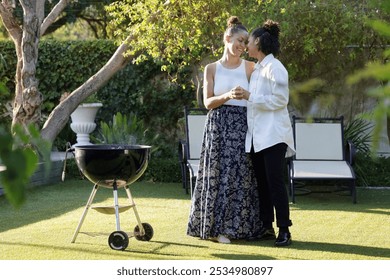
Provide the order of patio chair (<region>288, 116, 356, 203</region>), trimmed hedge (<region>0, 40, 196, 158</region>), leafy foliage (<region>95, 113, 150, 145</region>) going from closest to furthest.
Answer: patio chair (<region>288, 116, 356, 203</region>) < leafy foliage (<region>95, 113, 150, 145</region>) < trimmed hedge (<region>0, 40, 196, 158</region>)

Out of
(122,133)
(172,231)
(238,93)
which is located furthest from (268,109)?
(122,133)

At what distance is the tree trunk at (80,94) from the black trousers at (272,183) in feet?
15.9

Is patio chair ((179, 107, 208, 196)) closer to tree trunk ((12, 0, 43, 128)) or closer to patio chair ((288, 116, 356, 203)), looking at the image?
patio chair ((288, 116, 356, 203))

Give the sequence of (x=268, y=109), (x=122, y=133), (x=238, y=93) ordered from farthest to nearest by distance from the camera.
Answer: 1. (x=122, y=133)
2. (x=268, y=109)
3. (x=238, y=93)

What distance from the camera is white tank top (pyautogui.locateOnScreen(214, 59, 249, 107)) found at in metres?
5.71

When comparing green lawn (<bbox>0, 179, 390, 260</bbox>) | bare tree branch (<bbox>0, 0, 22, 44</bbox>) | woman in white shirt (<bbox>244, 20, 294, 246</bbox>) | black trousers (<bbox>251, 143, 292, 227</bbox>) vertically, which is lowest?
green lawn (<bbox>0, 179, 390, 260</bbox>)

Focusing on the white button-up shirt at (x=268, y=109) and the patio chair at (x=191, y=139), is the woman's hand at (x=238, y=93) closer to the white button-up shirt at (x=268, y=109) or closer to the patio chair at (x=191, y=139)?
the white button-up shirt at (x=268, y=109)

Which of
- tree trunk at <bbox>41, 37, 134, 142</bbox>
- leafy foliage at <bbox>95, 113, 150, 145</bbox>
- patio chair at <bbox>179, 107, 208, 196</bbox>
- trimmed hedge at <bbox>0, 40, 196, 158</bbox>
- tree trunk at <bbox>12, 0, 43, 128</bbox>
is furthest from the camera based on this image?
trimmed hedge at <bbox>0, 40, 196, 158</bbox>

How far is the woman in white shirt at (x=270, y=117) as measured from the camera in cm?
553

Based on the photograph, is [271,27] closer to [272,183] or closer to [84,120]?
[272,183]

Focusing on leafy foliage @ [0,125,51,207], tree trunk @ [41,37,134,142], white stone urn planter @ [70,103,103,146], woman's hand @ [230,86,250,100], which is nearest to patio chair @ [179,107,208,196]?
tree trunk @ [41,37,134,142]

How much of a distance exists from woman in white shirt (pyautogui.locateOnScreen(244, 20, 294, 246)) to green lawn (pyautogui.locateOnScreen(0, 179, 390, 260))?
406mm

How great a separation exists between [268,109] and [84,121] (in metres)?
6.83

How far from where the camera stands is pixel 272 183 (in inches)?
221
